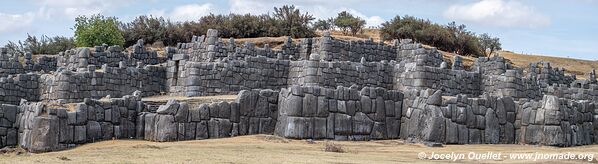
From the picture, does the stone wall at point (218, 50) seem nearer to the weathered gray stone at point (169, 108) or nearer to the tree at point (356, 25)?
the weathered gray stone at point (169, 108)

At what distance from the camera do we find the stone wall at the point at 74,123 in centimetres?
2605

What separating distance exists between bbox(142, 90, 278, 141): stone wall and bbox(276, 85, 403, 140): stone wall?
1.67 ft

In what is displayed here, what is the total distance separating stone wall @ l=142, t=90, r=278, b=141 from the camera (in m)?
27.8

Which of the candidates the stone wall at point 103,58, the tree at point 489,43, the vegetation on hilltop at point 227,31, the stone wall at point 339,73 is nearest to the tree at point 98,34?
the vegetation on hilltop at point 227,31

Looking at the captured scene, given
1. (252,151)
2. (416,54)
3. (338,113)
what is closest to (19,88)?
(338,113)

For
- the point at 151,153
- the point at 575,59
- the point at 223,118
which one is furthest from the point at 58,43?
the point at 575,59

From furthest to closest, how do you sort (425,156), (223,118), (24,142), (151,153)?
(223,118), (24,142), (425,156), (151,153)

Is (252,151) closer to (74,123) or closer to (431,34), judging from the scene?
(74,123)

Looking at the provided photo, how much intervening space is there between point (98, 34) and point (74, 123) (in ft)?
92.4

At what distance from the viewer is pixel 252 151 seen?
963 inches

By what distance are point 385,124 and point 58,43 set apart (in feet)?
115

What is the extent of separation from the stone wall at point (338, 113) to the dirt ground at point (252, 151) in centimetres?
67

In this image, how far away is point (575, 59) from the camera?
8800 centimetres

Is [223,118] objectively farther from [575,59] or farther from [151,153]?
[575,59]
